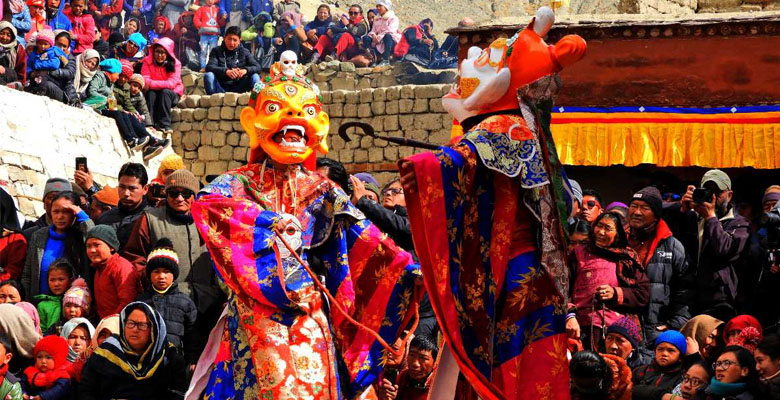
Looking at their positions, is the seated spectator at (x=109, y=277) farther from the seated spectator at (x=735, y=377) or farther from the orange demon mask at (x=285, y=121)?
the seated spectator at (x=735, y=377)

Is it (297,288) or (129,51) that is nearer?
(297,288)

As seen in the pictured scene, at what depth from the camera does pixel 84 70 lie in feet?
48.2

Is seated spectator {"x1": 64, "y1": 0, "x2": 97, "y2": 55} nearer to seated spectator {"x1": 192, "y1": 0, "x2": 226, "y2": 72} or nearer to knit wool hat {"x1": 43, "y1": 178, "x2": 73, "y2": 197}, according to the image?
seated spectator {"x1": 192, "y1": 0, "x2": 226, "y2": 72}

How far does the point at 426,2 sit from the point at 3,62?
2245cm

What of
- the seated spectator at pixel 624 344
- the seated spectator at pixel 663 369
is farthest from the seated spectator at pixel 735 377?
the seated spectator at pixel 624 344

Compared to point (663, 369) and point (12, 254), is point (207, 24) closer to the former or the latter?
point (12, 254)

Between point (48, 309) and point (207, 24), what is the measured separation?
428 inches

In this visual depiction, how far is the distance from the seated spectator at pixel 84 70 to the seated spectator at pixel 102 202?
354cm

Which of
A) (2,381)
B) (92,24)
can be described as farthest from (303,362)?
(92,24)

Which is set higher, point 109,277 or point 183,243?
point 183,243

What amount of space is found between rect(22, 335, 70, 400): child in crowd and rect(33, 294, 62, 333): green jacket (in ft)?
2.13

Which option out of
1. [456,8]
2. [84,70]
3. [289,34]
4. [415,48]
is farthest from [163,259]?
[456,8]

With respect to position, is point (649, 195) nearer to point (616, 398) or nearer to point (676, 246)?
point (676, 246)

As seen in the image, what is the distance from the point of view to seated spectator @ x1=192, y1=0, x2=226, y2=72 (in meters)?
20.0
